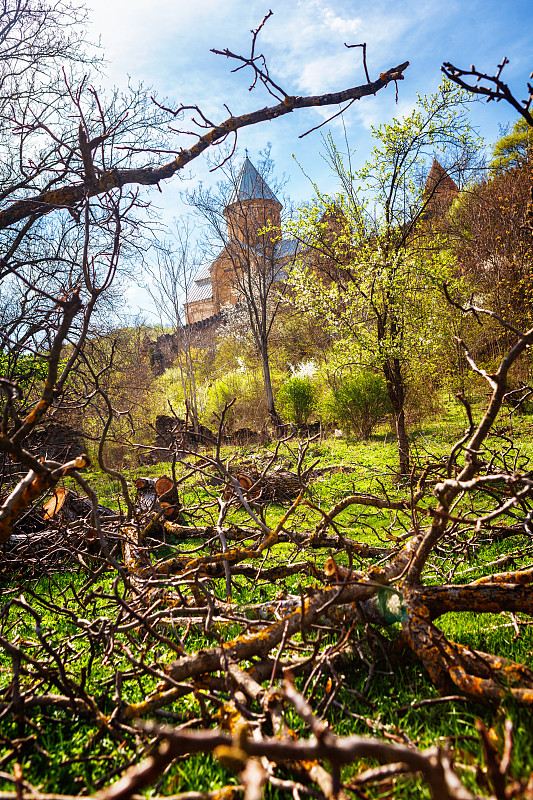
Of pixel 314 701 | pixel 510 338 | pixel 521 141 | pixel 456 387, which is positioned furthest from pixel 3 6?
pixel 521 141

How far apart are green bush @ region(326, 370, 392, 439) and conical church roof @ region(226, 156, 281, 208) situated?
34.9 feet

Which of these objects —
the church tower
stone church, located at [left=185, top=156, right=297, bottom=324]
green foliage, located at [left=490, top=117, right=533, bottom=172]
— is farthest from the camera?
green foliage, located at [left=490, top=117, right=533, bottom=172]

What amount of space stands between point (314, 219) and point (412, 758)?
9.00m

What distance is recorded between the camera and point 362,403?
1382cm

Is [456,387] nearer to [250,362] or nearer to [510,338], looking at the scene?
[510,338]

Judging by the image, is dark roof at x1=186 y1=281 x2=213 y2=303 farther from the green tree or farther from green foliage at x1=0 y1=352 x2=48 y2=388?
green foliage at x1=0 y1=352 x2=48 y2=388

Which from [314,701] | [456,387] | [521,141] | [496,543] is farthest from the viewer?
[521,141]

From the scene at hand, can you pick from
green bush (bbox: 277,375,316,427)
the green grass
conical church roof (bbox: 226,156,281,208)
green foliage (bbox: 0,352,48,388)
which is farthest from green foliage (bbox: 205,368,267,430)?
the green grass

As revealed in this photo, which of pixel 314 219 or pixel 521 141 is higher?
pixel 521 141

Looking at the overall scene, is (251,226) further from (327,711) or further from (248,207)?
(327,711)

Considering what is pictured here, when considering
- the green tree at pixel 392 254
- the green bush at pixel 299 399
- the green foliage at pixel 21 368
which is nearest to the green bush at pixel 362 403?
the green bush at pixel 299 399

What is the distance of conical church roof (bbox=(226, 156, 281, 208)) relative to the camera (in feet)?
64.0

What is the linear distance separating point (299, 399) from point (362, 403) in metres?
2.65

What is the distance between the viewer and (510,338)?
15.2 m
